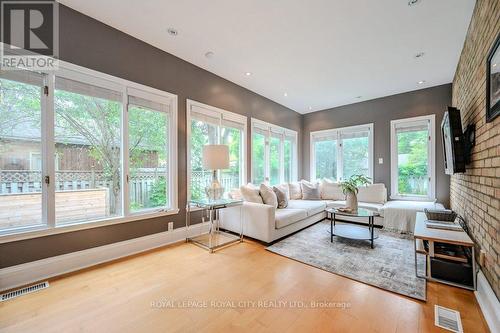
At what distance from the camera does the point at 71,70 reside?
7.75 ft

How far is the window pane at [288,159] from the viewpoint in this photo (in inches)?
231

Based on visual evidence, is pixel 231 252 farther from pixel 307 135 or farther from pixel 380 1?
pixel 307 135

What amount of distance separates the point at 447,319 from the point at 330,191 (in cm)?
363

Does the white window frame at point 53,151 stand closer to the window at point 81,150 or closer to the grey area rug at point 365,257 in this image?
the window at point 81,150

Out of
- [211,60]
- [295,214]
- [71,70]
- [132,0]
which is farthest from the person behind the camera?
[295,214]

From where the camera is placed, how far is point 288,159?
235 inches

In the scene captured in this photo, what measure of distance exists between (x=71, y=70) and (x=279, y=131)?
4.25 meters

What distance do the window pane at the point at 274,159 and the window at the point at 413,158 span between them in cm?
267

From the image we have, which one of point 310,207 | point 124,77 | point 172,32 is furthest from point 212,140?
point 310,207

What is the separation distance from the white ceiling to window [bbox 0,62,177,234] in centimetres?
82

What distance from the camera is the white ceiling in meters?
2.26

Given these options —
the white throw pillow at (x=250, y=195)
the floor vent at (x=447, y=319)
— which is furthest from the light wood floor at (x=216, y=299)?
the white throw pillow at (x=250, y=195)

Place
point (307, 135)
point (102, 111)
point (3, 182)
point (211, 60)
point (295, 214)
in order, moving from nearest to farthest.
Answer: point (3, 182)
point (102, 111)
point (211, 60)
point (295, 214)
point (307, 135)

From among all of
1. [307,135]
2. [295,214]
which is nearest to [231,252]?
[295,214]
